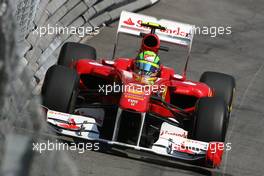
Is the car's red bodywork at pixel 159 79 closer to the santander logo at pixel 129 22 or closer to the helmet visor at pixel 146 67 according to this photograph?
the helmet visor at pixel 146 67

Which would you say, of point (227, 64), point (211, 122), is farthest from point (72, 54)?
point (227, 64)

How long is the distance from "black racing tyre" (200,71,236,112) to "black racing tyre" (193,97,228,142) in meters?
1.45

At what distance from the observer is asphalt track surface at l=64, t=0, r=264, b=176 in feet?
24.8

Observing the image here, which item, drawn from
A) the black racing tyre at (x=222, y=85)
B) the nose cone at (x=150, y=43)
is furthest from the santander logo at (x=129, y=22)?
the black racing tyre at (x=222, y=85)

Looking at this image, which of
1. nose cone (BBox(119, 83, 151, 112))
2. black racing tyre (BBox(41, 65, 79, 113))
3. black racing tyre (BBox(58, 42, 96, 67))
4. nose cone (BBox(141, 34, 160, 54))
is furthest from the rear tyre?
black racing tyre (BBox(58, 42, 96, 67))

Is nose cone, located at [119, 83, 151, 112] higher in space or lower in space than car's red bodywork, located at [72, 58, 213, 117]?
lower

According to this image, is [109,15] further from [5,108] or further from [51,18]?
[5,108]

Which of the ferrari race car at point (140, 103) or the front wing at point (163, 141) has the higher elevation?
the ferrari race car at point (140, 103)

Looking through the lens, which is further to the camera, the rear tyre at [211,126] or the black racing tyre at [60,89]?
the black racing tyre at [60,89]

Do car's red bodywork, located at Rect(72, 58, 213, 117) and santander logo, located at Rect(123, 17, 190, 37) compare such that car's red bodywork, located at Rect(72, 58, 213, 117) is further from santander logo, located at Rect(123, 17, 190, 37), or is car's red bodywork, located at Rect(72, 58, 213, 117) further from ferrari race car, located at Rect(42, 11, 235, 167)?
santander logo, located at Rect(123, 17, 190, 37)

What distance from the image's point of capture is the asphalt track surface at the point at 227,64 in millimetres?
7551

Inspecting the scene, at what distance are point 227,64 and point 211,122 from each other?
21.3ft

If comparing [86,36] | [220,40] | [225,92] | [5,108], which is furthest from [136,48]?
[5,108]

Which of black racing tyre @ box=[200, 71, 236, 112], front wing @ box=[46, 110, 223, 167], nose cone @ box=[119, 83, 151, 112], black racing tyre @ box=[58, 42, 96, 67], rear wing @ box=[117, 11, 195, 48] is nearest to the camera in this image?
nose cone @ box=[119, 83, 151, 112]
